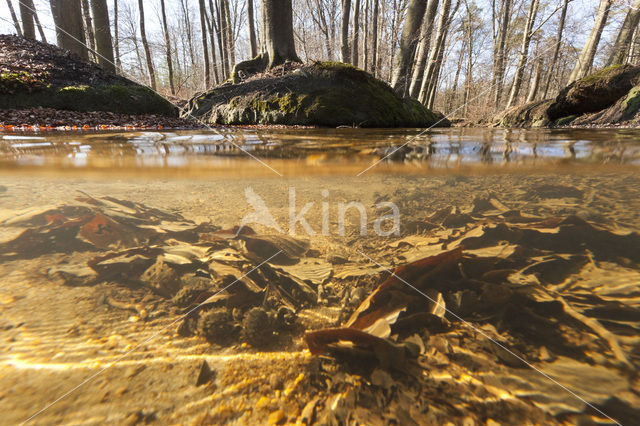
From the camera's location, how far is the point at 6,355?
44cm

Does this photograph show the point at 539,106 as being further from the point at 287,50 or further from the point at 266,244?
the point at 266,244

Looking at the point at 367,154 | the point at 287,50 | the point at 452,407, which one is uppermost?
the point at 287,50

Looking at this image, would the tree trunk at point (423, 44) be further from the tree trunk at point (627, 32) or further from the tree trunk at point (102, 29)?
the tree trunk at point (102, 29)

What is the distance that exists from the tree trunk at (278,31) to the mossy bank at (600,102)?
21.8 ft

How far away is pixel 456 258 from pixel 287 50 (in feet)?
26.5

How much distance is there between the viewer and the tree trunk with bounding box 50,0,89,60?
880cm

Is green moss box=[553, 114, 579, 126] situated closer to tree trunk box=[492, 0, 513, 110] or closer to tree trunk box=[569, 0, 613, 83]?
tree trunk box=[492, 0, 513, 110]

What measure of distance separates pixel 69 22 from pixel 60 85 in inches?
168

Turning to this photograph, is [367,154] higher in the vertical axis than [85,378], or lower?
higher

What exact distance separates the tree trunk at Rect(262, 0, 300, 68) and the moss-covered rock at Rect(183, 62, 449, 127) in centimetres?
89

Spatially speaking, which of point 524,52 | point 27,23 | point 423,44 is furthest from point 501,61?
point 27,23

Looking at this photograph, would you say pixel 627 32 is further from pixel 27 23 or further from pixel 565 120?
pixel 27 23

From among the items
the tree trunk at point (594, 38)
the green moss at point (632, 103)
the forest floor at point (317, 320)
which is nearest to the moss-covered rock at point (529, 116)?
the green moss at point (632, 103)

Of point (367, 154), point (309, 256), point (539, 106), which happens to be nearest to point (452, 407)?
point (309, 256)
